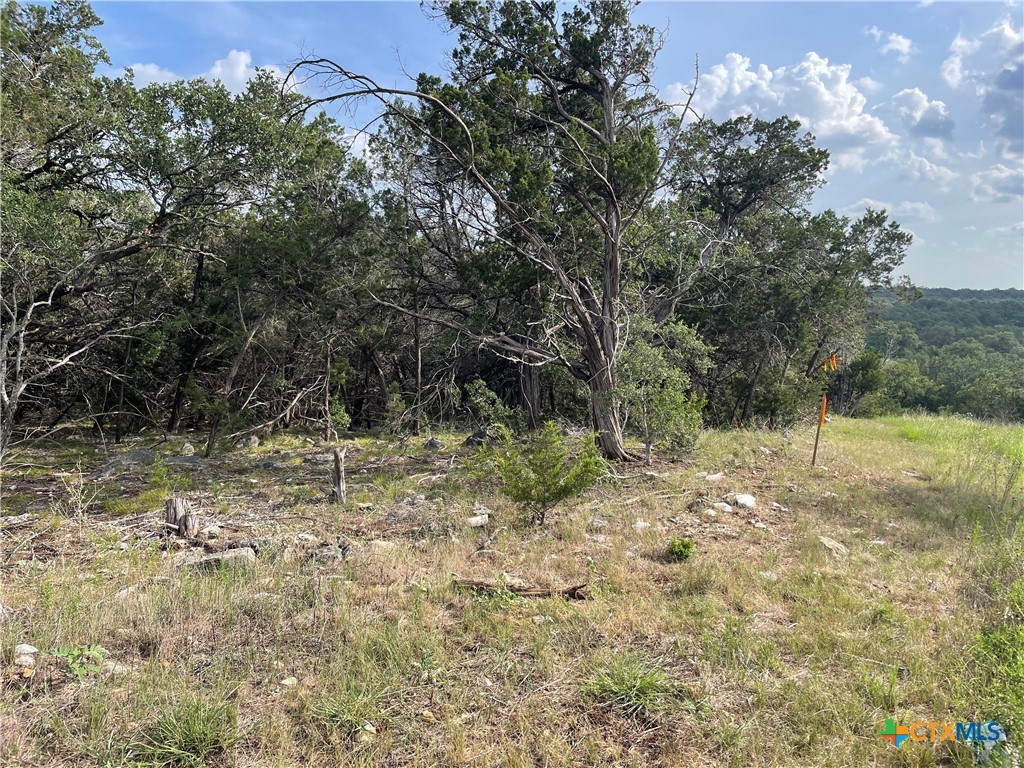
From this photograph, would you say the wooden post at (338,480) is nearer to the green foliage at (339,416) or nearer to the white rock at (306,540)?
the white rock at (306,540)

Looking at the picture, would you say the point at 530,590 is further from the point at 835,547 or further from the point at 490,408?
the point at 490,408

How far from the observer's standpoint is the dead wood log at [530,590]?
152 inches

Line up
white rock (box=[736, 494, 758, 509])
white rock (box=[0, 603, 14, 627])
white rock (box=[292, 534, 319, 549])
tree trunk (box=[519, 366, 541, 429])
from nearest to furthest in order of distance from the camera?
white rock (box=[0, 603, 14, 627]), white rock (box=[292, 534, 319, 549]), white rock (box=[736, 494, 758, 509]), tree trunk (box=[519, 366, 541, 429])

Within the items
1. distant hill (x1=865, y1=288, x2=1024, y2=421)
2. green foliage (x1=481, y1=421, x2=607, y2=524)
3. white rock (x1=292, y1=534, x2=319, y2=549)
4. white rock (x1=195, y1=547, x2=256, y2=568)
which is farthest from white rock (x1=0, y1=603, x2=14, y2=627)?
distant hill (x1=865, y1=288, x2=1024, y2=421)

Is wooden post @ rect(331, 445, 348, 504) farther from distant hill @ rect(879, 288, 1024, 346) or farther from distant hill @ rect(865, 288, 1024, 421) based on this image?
distant hill @ rect(879, 288, 1024, 346)

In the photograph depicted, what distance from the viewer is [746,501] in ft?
20.6

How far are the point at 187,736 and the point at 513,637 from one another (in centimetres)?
173

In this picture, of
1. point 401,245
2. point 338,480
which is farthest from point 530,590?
point 401,245

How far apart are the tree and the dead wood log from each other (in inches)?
187

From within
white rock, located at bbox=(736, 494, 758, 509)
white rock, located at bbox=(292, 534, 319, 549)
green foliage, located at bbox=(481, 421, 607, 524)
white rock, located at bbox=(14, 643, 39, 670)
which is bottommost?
white rock, located at bbox=(292, 534, 319, 549)

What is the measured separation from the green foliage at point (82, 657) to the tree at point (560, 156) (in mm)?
5949

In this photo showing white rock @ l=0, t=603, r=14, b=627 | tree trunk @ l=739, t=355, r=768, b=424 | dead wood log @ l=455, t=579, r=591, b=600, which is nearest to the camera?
white rock @ l=0, t=603, r=14, b=627

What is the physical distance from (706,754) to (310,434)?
1304cm

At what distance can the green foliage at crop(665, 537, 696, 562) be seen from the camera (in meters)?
4.54
